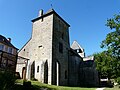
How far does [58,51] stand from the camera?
3059cm

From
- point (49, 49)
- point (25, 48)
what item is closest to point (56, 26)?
point (49, 49)

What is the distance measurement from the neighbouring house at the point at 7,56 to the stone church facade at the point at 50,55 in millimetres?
1965

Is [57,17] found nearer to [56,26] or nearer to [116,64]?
[56,26]

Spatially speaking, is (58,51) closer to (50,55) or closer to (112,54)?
(50,55)

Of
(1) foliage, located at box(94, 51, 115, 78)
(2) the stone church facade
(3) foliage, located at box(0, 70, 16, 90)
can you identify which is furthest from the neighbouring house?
(1) foliage, located at box(94, 51, 115, 78)

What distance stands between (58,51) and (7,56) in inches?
358

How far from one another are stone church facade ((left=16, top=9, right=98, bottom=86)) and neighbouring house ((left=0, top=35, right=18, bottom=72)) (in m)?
1.97

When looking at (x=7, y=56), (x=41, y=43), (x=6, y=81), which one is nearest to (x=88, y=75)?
(x=41, y=43)

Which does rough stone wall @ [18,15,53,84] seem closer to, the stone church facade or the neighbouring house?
the stone church facade

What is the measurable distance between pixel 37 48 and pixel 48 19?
592cm

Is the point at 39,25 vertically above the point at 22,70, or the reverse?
the point at 39,25

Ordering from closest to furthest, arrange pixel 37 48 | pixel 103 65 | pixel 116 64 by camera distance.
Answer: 1. pixel 116 64
2. pixel 103 65
3. pixel 37 48

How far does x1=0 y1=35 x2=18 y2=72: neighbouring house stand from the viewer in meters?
26.9

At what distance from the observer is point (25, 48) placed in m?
34.7
